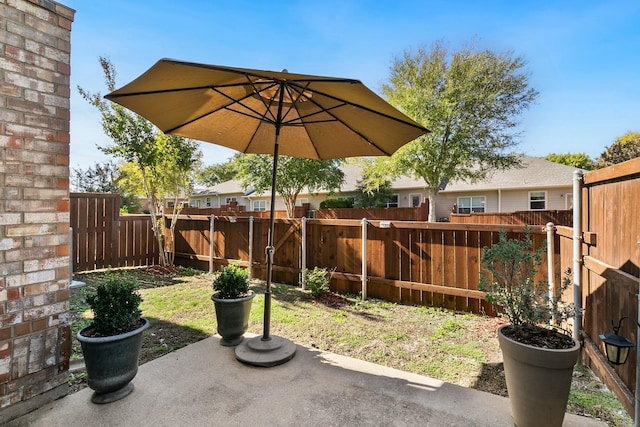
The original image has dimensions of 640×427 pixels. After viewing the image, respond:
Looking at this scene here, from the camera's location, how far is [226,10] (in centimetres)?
632

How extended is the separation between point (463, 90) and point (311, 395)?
496 inches

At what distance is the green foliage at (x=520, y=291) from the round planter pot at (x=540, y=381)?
26 centimetres

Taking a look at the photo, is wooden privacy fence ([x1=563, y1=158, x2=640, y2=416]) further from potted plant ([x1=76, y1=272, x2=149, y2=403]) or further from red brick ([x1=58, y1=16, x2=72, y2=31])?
red brick ([x1=58, y1=16, x2=72, y2=31])

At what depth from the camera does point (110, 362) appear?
2.23 metres

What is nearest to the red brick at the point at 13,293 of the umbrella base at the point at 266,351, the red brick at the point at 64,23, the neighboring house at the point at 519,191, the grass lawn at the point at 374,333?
the grass lawn at the point at 374,333

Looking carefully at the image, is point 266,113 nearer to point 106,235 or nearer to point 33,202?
point 33,202

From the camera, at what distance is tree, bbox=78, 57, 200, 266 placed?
7.13 metres

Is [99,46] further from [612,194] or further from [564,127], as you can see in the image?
[564,127]

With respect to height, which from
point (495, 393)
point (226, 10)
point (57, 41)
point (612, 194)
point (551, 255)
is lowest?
point (495, 393)

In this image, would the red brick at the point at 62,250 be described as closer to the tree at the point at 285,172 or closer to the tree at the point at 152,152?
the tree at the point at 152,152

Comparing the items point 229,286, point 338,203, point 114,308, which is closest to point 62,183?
point 114,308

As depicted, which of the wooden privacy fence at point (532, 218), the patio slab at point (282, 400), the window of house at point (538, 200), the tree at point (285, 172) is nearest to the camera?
the patio slab at point (282, 400)

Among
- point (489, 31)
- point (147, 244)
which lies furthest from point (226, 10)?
point (489, 31)

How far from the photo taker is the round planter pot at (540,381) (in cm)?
188
